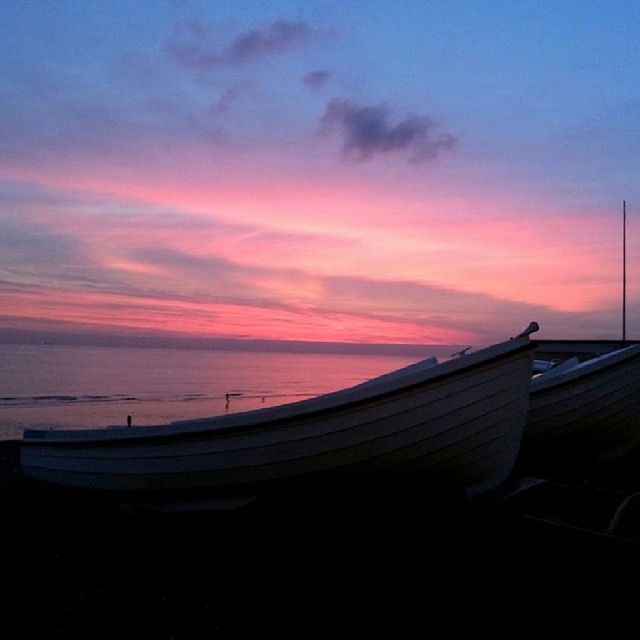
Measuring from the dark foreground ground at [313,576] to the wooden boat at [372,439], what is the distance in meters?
0.66

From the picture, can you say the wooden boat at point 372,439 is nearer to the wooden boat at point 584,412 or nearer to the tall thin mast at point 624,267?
the wooden boat at point 584,412

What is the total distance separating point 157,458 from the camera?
7.85 meters

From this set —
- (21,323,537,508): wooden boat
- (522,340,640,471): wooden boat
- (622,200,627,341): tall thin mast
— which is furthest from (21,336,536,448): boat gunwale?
(622,200,627,341): tall thin mast

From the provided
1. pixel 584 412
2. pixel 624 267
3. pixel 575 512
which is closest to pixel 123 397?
pixel 624 267

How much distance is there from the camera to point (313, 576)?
21.7 ft

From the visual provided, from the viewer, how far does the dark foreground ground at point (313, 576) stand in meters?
5.48

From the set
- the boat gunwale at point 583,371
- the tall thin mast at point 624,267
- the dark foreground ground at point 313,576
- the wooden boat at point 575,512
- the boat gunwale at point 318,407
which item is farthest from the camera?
the tall thin mast at point 624,267

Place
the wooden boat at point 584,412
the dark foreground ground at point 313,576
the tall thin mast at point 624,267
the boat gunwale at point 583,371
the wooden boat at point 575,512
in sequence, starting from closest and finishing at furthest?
the dark foreground ground at point 313,576, the wooden boat at point 575,512, the boat gunwale at point 583,371, the wooden boat at point 584,412, the tall thin mast at point 624,267

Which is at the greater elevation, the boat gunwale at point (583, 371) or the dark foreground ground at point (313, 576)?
the boat gunwale at point (583, 371)

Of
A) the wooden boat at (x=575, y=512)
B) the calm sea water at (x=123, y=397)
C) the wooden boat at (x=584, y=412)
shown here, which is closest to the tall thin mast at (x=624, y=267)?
the wooden boat at (x=584, y=412)

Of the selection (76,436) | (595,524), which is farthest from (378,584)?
(76,436)

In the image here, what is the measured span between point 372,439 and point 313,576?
58.8 inches

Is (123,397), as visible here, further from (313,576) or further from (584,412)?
(313,576)

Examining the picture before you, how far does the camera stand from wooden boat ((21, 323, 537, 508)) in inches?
275
